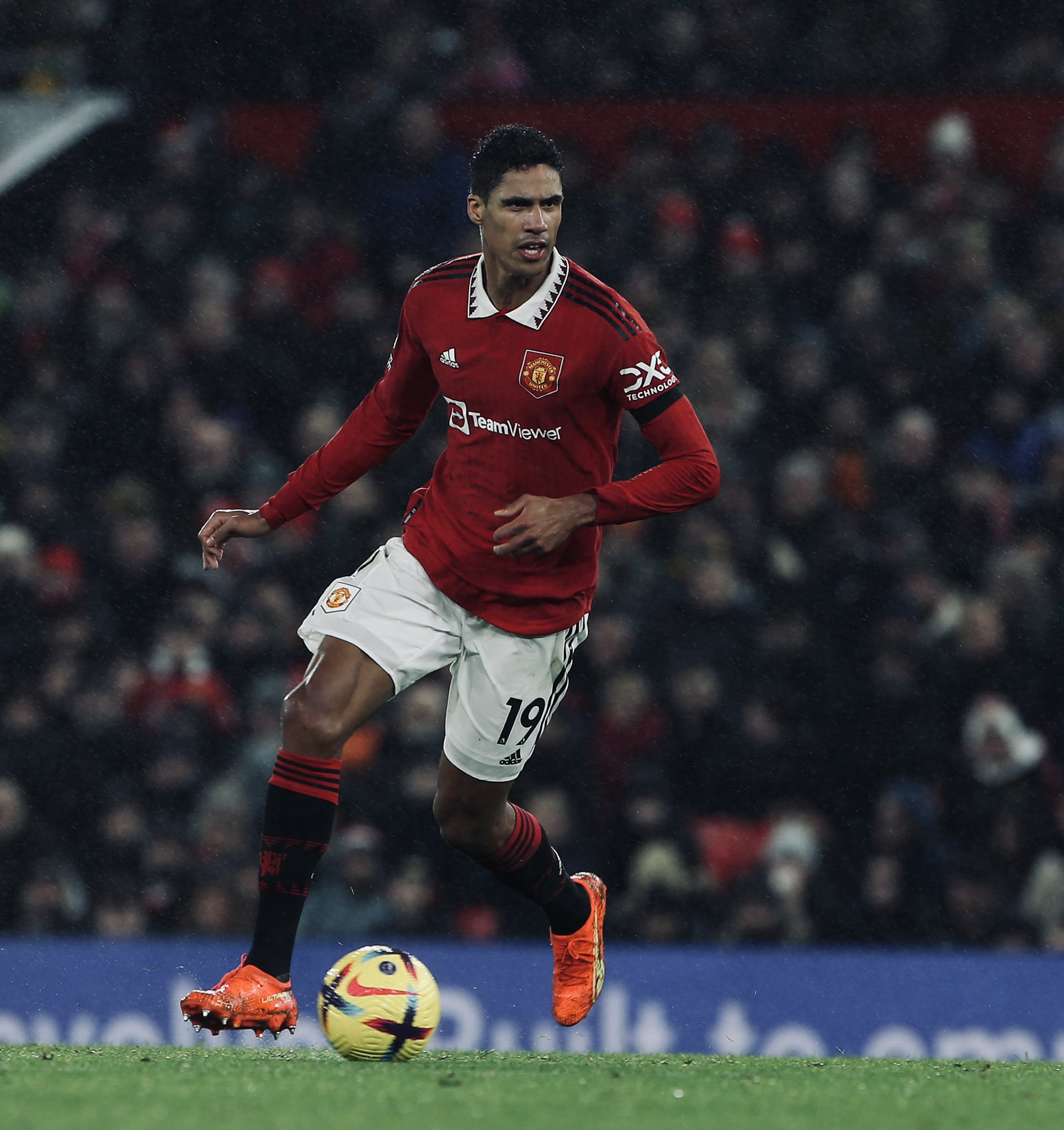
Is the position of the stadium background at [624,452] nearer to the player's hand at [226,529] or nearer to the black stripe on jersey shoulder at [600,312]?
the player's hand at [226,529]

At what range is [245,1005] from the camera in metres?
4.70

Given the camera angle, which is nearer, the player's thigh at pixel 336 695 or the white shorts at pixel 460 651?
the player's thigh at pixel 336 695

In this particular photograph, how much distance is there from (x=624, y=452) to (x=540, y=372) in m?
4.53

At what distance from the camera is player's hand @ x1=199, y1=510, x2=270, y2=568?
210 inches

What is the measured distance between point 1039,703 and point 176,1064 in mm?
5132

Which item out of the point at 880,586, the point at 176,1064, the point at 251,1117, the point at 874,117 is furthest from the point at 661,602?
the point at 251,1117

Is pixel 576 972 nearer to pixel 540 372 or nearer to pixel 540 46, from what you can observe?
pixel 540 372

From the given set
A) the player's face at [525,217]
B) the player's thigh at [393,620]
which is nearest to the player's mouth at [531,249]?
the player's face at [525,217]

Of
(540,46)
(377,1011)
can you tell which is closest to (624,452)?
(540,46)

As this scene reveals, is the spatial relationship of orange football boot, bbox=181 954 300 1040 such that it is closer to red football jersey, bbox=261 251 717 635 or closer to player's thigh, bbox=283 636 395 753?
player's thigh, bbox=283 636 395 753

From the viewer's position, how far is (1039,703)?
8.64m

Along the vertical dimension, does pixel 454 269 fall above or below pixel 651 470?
above

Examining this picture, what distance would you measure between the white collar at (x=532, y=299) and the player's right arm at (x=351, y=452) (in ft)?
0.99

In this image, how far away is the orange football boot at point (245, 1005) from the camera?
183 inches
